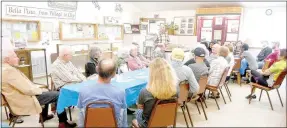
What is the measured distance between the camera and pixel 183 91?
2787 millimetres

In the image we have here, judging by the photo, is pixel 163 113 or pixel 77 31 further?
pixel 77 31

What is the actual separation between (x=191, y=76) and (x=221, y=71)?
3.63 feet

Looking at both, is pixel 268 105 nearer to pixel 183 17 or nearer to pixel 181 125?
pixel 181 125

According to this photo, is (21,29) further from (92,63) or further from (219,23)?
(219,23)

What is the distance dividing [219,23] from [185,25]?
1.16m

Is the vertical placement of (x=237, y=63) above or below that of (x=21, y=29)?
below

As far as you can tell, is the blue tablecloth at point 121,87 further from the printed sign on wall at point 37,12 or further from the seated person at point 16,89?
the printed sign on wall at point 37,12

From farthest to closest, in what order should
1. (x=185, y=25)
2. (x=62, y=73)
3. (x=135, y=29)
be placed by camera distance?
(x=135, y=29) < (x=185, y=25) < (x=62, y=73)

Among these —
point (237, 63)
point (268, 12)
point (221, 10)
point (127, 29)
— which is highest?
point (221, 10)

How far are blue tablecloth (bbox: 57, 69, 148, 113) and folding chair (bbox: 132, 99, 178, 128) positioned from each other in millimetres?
627

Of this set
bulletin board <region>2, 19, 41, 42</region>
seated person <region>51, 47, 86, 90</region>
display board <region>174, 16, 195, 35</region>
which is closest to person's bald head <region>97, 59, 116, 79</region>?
seated person <region>51, 47, 86, 90</region>

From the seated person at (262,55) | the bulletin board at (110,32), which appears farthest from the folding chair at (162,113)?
the bulletin board at (110,32)

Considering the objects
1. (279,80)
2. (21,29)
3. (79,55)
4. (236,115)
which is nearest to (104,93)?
(236,115)

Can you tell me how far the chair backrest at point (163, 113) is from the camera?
2.01 metres
